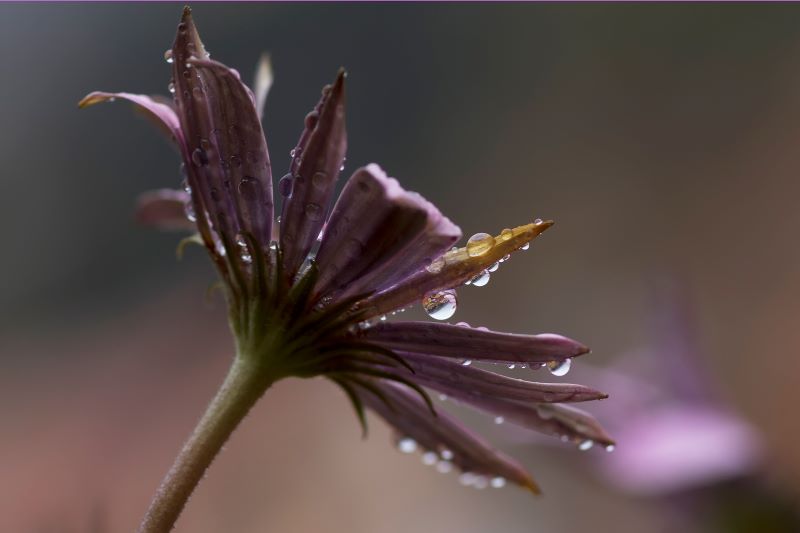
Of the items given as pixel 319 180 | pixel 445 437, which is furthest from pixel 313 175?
pixel 445 437

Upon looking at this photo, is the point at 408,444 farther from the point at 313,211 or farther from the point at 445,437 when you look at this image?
the point at 313,211

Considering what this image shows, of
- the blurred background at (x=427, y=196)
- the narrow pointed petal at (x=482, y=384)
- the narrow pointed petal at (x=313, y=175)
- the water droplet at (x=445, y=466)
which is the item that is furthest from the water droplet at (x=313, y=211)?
the blurred background at (x=427, y=196)

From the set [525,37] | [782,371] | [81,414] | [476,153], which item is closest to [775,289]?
[782,371]

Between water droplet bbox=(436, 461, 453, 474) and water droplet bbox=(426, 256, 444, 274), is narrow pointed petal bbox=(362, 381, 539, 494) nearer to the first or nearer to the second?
water droplet bbox=(436, 461, 453, 474)

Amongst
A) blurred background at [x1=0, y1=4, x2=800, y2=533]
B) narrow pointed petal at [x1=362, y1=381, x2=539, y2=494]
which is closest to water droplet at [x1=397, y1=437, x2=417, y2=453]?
narrow pointed petal at [x1=362, y1=381, x2=539, y2=494]

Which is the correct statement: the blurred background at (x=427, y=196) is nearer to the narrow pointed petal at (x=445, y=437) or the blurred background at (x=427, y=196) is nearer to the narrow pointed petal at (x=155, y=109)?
the narrow pointed petal at (x=445, y=437)

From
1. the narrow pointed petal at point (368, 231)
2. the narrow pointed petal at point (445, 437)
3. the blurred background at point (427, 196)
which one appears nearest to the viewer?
the narrow pointed petal at point (368, 231)

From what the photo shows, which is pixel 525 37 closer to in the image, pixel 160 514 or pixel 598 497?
pixel 598 497
